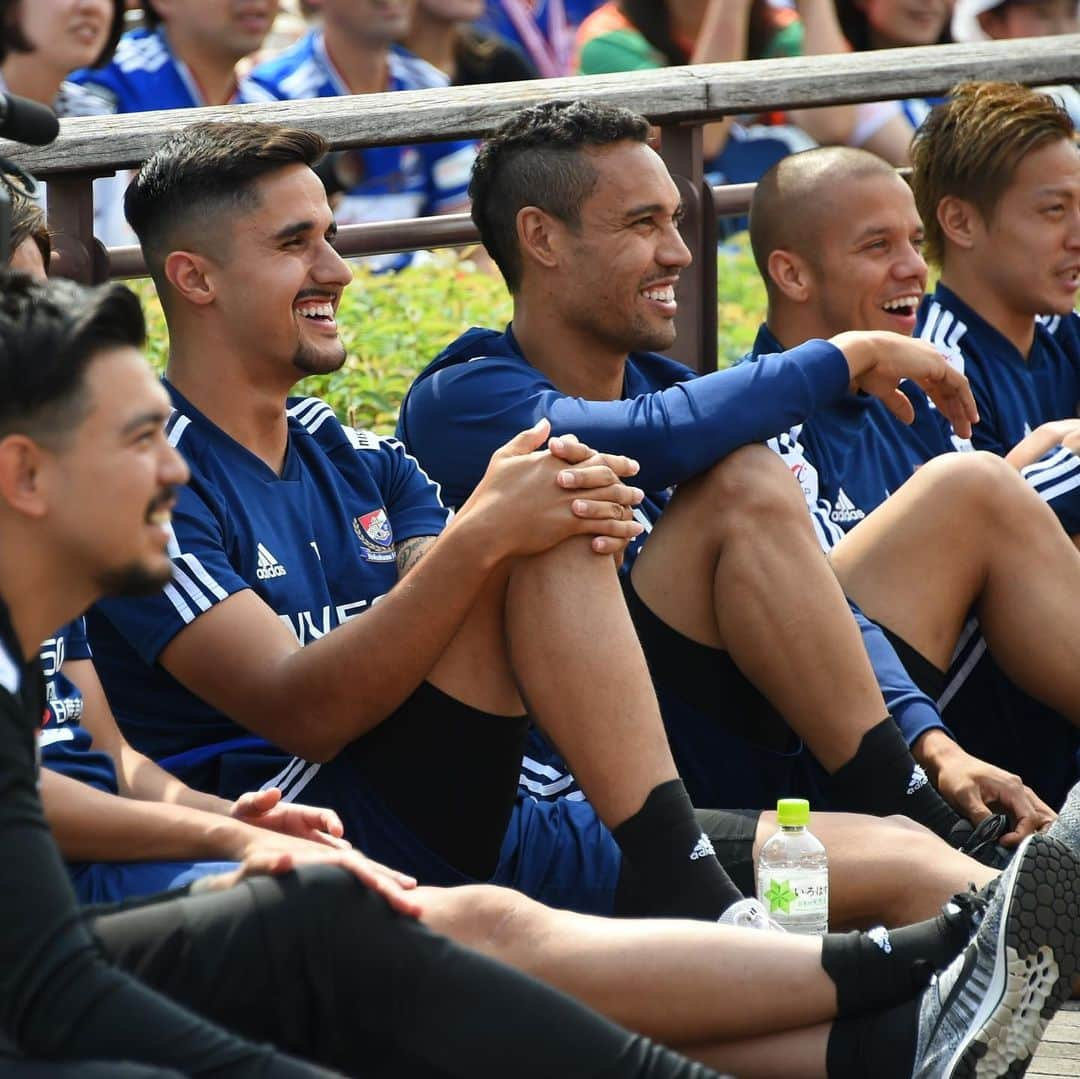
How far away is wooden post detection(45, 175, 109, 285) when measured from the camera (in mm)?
4340

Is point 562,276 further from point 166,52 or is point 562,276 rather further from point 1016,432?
point 166,52

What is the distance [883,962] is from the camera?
10.3ft

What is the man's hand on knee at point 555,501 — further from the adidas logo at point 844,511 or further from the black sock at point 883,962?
the adidas logo at point 844,511

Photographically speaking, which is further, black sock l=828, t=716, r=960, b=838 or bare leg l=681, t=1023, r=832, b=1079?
black sock l=828, t=716, r=960, b=838

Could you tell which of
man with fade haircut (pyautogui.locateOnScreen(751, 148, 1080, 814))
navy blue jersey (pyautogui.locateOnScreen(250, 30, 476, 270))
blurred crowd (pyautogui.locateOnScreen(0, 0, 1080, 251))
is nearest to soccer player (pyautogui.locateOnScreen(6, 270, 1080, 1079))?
man with fade haircut (pyautogui.locateOnScreen(751, 148, 1080, 814))

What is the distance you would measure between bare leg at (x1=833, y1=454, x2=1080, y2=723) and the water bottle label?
2.68 ft

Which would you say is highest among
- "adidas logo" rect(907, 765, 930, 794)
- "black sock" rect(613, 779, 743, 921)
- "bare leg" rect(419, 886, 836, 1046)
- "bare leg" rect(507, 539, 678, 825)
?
"bare leg" rect(507, 539, 678, 825)

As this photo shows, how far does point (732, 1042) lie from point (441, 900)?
Answer: 487 millimetres

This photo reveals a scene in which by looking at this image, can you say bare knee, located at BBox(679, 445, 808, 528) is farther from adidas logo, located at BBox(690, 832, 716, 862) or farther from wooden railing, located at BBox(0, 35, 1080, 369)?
wooden railing, located at BBox(0, 35, 1080, 369)

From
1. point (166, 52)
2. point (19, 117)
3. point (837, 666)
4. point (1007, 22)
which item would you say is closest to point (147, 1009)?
point (19, 117)

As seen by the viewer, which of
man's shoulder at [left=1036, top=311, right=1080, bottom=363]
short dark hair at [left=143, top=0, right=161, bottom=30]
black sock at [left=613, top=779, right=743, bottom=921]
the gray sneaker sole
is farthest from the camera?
short dark hair at [left=143, top=0, right=161, bottom=30]

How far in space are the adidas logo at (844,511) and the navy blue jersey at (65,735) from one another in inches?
74.5

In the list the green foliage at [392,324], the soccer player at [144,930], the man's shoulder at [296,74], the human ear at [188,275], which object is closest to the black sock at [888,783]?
the soccer player at [144,930]

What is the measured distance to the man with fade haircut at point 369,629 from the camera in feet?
11.2
